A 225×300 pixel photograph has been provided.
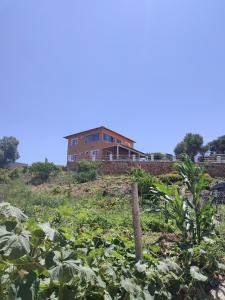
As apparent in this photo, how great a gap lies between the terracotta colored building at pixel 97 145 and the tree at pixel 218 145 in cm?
981

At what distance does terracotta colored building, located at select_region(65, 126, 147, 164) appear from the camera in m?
42.2

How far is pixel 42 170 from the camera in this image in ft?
99.9

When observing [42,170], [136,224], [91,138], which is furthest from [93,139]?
[136,224]

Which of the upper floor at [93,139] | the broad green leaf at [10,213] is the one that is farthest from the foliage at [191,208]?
the upper floor at [93,139]

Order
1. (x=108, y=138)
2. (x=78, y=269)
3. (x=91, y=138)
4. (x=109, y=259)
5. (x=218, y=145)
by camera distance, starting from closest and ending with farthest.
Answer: (x=78, y=269), (x=109, y=259), (x=91, y=138), (x=108, y=138), (x=218, y=145)

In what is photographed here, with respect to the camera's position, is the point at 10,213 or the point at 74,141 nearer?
the point at 10,213

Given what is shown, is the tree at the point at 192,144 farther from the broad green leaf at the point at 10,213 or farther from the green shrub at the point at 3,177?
the broad green leaf at the point at 10,213

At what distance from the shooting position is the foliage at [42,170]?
30266mm

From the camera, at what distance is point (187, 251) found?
3.80 m

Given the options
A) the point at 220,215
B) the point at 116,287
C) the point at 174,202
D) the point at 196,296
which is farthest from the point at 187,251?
the point at 220,215

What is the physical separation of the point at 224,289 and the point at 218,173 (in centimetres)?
2483

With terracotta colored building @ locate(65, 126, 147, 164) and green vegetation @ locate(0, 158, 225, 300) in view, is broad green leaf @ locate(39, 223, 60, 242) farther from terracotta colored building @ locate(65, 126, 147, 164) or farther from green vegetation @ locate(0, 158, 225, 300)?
terracotta colored building @ locate(65, 126, 147, 164)

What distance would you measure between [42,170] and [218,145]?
26.5 meters

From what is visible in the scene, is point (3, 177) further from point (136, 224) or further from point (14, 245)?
point (14, 245)
